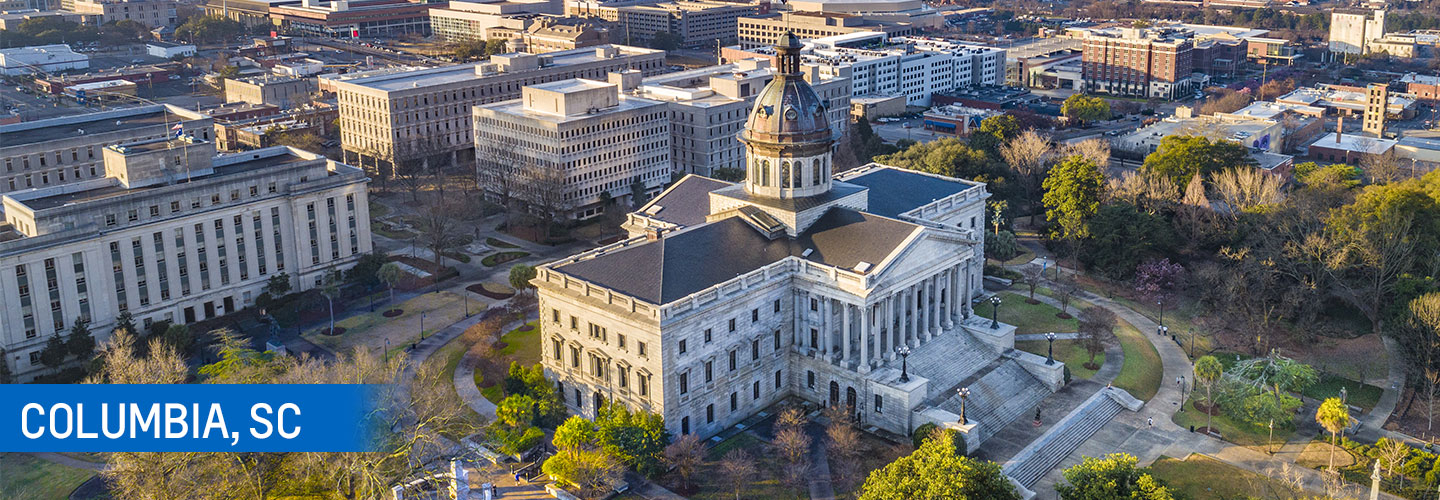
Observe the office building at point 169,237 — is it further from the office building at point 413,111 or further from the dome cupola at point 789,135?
the dome cupola at point 789,135

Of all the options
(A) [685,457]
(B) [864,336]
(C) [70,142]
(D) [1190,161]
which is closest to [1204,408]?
(B) [864,336]

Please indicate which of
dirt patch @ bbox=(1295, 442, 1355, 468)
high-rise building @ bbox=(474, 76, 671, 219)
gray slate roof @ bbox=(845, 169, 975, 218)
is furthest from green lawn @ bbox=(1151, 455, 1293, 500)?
high-rise building @ bbox=(474, 76, 671, 219)

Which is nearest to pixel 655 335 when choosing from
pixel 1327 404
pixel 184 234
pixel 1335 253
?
pixel 1327 404

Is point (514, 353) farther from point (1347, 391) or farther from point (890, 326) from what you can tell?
point (1347, 391)

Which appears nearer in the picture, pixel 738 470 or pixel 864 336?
pixel 738 470

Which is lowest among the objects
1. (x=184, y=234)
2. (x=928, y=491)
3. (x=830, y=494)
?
(x=830, y=494)

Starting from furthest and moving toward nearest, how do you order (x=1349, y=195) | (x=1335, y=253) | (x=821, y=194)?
(x=1349, y=195), (x=1335, y=253), (x=821, y=194)

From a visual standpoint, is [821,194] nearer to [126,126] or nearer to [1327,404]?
[1327,404]
